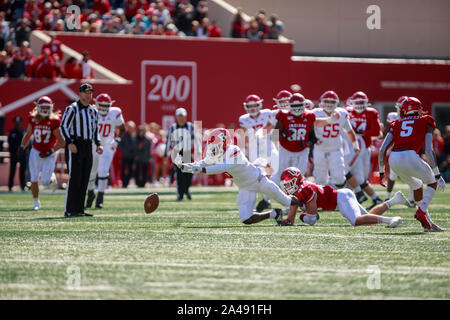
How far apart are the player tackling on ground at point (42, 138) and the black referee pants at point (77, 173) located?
2.06m

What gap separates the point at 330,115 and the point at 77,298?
361 inches

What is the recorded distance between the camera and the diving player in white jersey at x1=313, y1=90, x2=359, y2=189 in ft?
46.3

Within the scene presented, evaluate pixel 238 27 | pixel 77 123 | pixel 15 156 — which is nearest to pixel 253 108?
pixel 77 123

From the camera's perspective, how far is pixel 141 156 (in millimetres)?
24406

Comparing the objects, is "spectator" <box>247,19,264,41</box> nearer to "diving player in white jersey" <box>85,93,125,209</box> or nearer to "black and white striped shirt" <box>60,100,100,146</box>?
"diving player in white jersey" <box>85,93,125,209</box>

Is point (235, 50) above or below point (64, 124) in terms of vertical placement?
above

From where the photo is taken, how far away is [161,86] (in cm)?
2680

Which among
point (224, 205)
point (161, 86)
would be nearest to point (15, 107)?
point (161, 86)

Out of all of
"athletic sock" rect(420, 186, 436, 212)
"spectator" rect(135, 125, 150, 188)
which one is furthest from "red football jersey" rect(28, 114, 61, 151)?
"spectator" rect(135, 125, 150, 188)

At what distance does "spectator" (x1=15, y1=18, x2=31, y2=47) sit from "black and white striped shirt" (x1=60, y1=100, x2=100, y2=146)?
13.0m

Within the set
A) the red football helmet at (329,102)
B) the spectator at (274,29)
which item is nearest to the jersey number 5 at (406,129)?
the red football helmet at (329,102)
